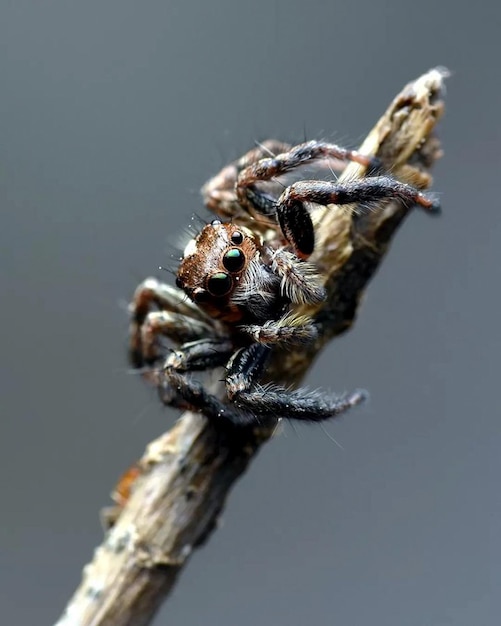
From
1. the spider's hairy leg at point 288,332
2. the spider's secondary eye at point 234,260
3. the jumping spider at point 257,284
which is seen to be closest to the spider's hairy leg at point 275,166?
the jumping spider at point 257,284

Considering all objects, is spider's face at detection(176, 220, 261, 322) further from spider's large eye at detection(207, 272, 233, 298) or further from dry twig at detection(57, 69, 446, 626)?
dry twig at detection(57, 69, 446, 626)

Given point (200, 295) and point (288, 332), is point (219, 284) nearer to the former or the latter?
point (200, 295)

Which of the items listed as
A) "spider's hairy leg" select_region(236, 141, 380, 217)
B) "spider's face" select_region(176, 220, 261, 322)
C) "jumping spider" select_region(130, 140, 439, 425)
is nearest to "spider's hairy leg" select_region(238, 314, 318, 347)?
"jumping spider" select_region(130, 140, 439, 425)

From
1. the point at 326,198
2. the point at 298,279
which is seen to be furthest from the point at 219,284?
the point at 326,198

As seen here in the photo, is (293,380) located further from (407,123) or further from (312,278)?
(407,123)

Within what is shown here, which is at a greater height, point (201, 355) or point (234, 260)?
point (234, 260)

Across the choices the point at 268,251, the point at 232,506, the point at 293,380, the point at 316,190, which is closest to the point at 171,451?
the point at 293,380
